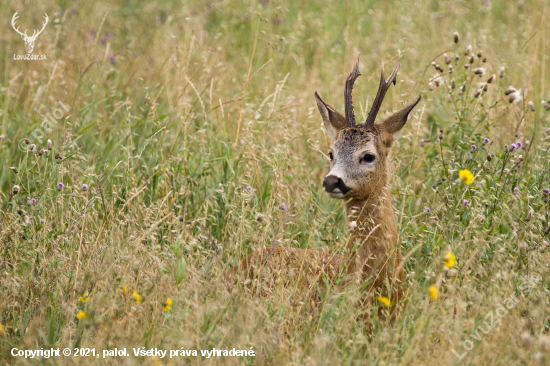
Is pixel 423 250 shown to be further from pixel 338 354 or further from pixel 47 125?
pixel 47 125

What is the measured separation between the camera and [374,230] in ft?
11.6

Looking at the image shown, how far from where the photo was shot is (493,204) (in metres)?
3.84

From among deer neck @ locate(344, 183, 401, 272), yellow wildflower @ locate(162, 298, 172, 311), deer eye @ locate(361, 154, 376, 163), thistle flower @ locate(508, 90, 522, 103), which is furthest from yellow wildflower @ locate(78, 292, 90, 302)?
thistle flower @ locate(508, 90, 522, 103)

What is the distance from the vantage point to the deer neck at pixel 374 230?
11.5 ft

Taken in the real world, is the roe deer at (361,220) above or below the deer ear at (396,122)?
below

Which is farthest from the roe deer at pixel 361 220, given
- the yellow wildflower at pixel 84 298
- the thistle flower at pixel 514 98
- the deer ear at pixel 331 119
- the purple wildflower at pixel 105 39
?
the purple wildflower at pixel 105 39

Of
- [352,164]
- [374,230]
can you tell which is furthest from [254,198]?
Answer: [374,230]

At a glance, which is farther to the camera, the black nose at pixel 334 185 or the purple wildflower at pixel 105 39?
the purple wildflower at pixel 105 39

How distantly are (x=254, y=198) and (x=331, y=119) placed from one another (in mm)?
748

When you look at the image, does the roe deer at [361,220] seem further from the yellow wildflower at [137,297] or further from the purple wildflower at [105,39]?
the purple wildflower at [105,39]

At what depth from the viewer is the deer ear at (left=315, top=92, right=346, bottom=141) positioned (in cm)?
415

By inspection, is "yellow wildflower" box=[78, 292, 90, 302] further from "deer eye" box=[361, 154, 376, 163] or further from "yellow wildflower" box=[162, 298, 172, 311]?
"deer eye" box=[361, 154, 376, 163]

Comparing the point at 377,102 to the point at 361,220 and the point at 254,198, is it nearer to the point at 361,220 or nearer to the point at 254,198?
the point at 361,220

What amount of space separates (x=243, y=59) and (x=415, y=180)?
3.13 metres
